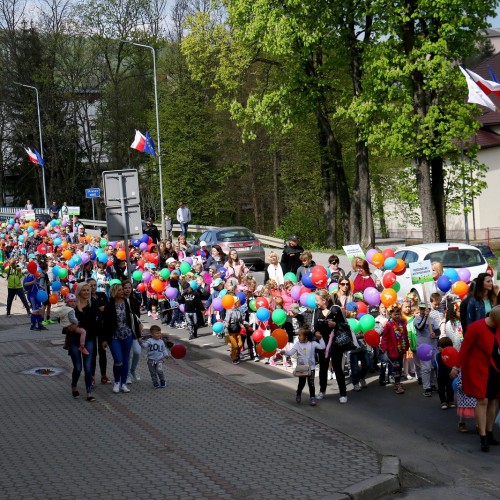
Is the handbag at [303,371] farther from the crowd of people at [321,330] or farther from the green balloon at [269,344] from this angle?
the green balloon at [269,344]

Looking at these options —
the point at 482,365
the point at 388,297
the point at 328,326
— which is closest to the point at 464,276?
the point at 388,297

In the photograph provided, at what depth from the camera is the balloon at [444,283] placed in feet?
52.2

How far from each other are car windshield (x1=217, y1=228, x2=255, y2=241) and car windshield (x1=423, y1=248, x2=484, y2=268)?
1223cm

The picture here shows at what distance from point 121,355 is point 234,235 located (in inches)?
687

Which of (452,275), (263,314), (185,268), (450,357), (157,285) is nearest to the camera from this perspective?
(450,357)

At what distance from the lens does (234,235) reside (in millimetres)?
31453

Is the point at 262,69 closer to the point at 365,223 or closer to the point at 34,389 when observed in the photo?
the point at 365,223

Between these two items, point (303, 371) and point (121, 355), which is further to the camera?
point (121, 355)

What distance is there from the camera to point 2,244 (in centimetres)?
3797

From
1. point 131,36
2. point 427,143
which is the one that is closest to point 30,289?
point 427,143

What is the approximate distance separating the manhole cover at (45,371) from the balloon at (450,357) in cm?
711

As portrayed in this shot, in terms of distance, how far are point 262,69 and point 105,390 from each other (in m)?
35.5

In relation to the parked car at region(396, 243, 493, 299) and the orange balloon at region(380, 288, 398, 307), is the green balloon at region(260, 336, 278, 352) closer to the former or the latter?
the orange balloon at region(380, 288, 398, 307)

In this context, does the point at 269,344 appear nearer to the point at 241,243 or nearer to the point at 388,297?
the point at 388,297
